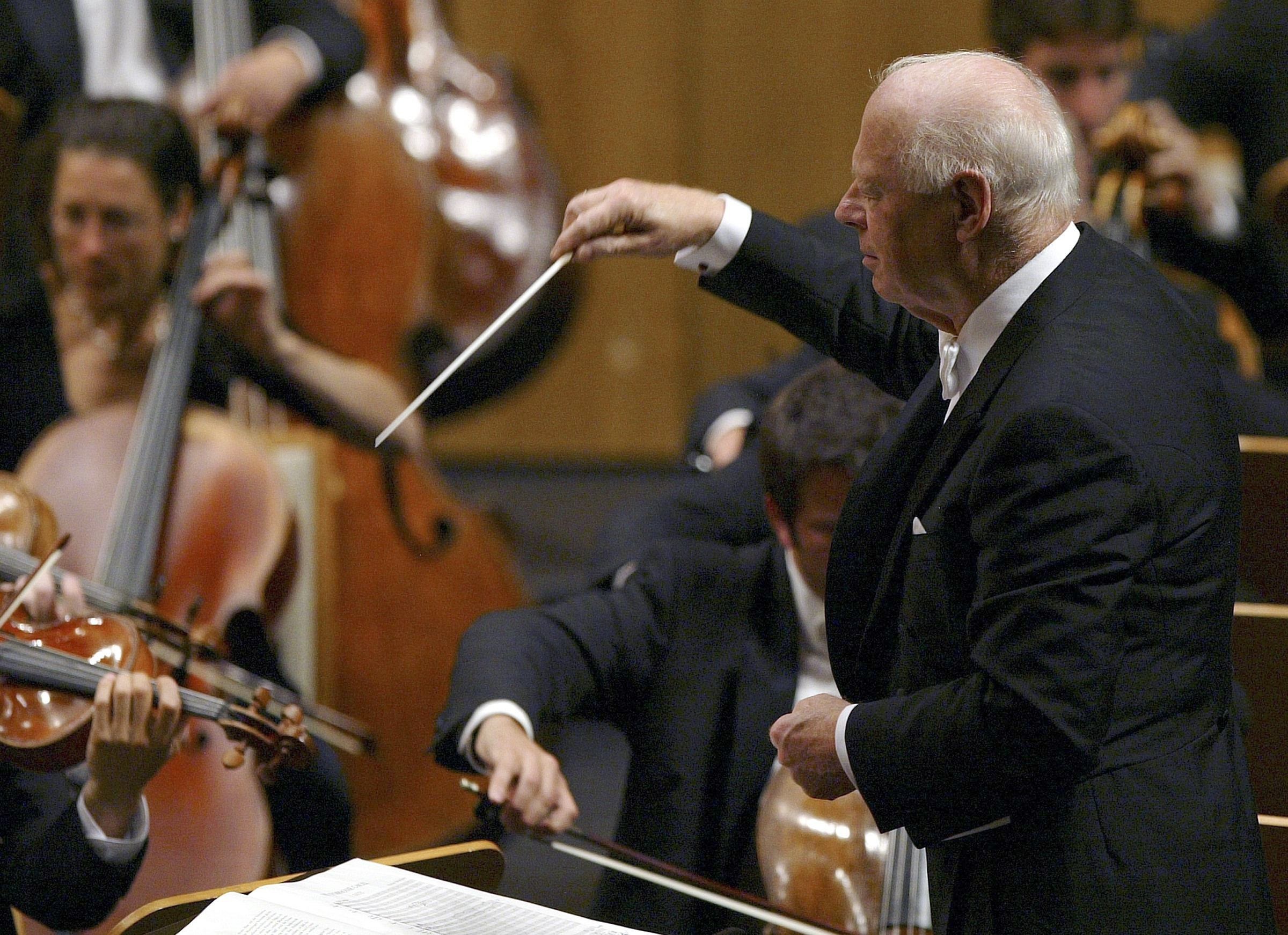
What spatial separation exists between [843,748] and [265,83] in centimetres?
176

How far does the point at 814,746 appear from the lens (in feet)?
3.57

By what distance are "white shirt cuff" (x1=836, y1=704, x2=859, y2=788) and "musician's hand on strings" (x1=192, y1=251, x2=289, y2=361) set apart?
124cm

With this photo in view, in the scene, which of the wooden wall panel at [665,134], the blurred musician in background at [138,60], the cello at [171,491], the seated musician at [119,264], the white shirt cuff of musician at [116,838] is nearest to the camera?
the white shirt cuff of musician at [116,838]

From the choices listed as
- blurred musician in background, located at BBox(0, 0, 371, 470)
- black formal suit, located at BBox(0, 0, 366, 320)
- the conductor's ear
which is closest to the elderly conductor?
the conductor's ear

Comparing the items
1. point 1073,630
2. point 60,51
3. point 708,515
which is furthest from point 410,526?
point 1073,630

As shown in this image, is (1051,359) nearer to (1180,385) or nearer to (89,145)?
(1180,385)

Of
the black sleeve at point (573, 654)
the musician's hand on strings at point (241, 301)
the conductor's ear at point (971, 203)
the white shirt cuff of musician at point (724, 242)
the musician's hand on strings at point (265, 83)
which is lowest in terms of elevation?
the black sleeve at point (573, 654)

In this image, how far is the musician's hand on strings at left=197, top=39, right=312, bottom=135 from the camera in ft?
7.79

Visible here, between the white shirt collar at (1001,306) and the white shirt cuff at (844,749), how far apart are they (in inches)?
9.3

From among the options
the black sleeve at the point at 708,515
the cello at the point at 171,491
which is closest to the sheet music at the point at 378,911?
the cello at the point at 171,491

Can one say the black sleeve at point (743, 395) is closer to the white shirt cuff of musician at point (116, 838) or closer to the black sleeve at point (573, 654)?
the black sleeve at point (573, 654)

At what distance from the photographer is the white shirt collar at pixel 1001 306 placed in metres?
1.08

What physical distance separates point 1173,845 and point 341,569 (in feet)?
5.41

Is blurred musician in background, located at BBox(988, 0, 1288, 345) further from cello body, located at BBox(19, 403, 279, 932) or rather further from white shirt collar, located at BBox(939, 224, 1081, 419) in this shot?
cello body, located at BBox(19, 403, 279, 932)
